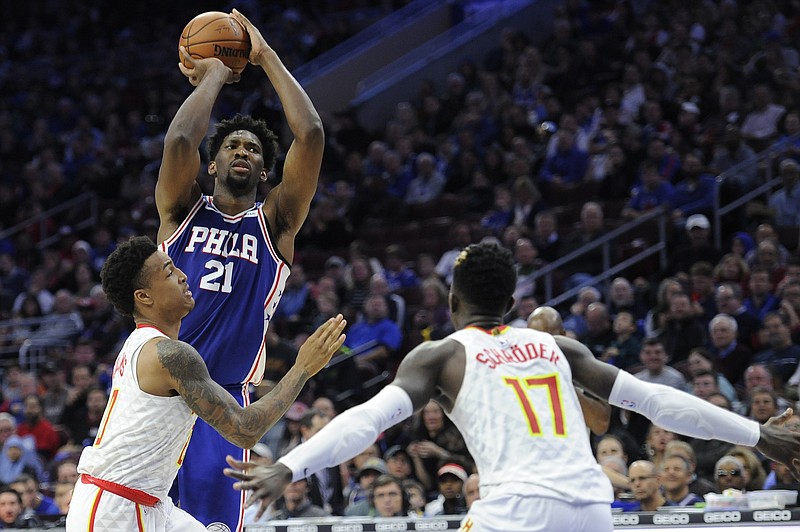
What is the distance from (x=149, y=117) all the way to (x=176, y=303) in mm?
14534

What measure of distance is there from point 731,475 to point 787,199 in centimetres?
462

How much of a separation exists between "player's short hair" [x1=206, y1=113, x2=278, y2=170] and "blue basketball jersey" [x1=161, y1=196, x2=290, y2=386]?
0.34 m

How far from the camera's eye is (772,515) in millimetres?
5969

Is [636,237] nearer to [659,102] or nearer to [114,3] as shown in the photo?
[659,102]

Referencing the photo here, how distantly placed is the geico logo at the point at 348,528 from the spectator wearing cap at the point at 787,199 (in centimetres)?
638

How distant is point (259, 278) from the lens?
5.17m

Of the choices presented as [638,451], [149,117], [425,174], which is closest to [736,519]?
[638,451]

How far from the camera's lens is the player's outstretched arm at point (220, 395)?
13.6 feet

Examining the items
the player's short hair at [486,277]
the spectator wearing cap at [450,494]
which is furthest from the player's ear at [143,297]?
the spectator wearing cap at [450,494]

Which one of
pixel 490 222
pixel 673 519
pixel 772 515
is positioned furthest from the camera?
pixel 490 222

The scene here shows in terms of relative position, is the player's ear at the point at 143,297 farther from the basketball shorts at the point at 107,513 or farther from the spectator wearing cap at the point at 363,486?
the spectator wearing cap at the point at 363,486

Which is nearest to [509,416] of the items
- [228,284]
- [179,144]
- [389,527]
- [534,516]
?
[534,516]

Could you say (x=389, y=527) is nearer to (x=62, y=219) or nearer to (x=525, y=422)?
(x=525, y=422)

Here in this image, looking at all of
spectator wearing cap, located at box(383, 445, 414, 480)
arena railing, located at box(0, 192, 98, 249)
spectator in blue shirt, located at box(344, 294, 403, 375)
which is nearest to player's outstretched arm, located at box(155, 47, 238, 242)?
spectator wearing cap, located at box(383, 445, 414, 480)
